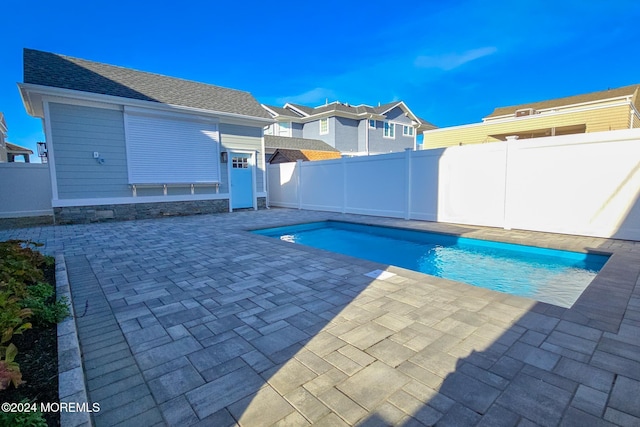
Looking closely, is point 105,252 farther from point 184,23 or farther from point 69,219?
point 184,23

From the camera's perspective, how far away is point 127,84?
9.46 metres

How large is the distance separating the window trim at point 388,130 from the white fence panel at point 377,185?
15600mm

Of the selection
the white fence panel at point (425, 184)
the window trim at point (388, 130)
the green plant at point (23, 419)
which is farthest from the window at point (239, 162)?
the window trim at point (388, 130)

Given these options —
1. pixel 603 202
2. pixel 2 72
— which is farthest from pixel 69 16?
pixel 603 202

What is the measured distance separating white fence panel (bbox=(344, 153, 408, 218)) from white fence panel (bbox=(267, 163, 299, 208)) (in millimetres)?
2879

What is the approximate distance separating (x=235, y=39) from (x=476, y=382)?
1693cm

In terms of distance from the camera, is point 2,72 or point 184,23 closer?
point 184,23

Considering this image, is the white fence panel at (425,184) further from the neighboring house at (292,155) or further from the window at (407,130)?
the window at (407,130)

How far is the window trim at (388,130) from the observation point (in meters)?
24.2

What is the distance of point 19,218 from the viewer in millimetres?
9734

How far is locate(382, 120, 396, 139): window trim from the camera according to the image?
79.4ft

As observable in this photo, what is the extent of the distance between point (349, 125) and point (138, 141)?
16392mm

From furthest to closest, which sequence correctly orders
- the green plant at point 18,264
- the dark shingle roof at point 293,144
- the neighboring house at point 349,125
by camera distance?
1. the neighboring house at point 349,125
2. the dark shingle roof at point 293,144
3. the green plant at point 18,264

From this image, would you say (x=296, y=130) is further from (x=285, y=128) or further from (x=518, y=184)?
(x=518, y=184)
